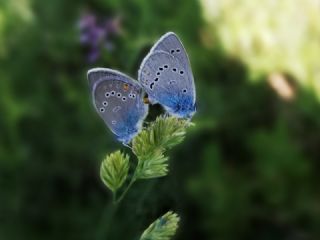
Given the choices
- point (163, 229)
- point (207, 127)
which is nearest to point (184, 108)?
point (163, 229)

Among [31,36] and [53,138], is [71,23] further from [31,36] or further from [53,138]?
[53,138]

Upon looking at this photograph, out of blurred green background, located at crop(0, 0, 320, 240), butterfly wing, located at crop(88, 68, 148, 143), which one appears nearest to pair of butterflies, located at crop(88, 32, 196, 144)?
butterfly wing, located at crop(88, 68, 148, 143)

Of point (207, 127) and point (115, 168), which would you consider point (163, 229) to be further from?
point (207, 127)

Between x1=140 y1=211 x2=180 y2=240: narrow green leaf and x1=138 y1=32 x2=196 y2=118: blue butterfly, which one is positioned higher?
x1=138 y1=32 x2=196 y2=118: blue butterfly

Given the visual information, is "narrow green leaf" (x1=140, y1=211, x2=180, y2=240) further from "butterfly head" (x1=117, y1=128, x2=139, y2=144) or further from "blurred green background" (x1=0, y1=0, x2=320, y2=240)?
"blurred green background" (x1=0, y1=0, x2=320, y2=240)

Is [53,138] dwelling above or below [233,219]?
above

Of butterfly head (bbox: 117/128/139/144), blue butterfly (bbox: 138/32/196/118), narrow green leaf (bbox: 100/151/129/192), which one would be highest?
blue butterfly (bbox: 138/32/196/118)

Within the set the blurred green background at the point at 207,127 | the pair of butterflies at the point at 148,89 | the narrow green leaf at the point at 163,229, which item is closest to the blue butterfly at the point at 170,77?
the pair of butterflies at the point at 148,89

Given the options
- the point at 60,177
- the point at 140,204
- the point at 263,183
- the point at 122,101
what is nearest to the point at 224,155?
the point at 263,183
